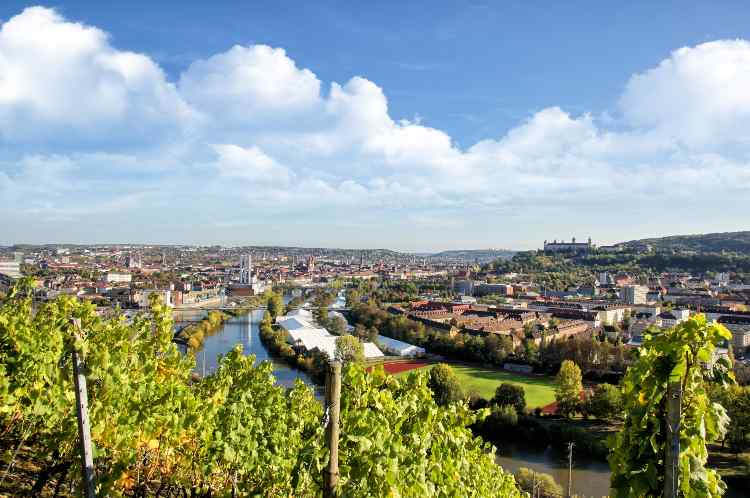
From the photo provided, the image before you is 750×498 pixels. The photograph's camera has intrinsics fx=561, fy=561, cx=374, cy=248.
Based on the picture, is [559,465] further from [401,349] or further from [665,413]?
[401,349]

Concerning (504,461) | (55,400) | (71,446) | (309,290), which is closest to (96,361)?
(55,400)

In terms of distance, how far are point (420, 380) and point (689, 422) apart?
1.45 meters

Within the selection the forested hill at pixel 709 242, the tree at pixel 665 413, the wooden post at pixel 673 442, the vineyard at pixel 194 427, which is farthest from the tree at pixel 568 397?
the forested hill at pixel 709 242

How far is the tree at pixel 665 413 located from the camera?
1890mm

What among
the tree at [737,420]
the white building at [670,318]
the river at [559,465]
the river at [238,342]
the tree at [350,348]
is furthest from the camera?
the white building at [670,318]

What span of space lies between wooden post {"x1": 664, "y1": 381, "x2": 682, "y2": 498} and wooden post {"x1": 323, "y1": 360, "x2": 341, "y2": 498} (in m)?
1.11

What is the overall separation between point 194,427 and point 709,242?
126 metres

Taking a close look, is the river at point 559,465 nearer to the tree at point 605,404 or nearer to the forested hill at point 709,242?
the tree at point 605,404

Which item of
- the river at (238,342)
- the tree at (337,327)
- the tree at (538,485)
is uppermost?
the tree at (538,485)

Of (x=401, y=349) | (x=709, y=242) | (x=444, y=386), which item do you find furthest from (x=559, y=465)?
(x=709, y=242)

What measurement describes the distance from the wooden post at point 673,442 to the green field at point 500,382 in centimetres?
1657

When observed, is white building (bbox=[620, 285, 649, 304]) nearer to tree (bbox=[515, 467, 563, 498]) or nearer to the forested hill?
tree (bbox=[515, 467, 563, 498])

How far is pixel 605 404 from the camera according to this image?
15.6 m

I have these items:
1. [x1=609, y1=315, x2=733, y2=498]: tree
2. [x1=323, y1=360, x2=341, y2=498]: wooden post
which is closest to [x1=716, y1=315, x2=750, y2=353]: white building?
[x1=609, y1=315, x2=733, y2=498]: tree
